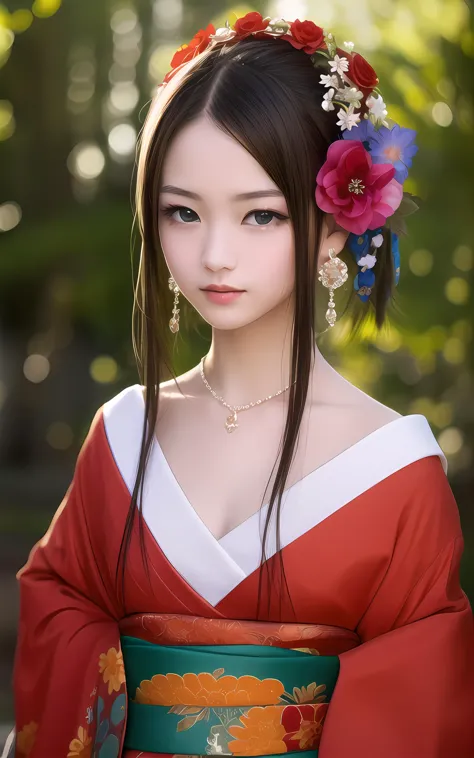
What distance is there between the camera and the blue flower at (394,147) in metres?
2.08

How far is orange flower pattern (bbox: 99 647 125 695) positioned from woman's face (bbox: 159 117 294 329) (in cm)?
65

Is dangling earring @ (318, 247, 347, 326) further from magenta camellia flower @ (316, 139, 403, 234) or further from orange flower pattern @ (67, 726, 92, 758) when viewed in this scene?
orange flower pattern @ (67, 726, 92, 758)

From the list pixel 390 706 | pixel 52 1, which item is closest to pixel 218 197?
pixel 390 706

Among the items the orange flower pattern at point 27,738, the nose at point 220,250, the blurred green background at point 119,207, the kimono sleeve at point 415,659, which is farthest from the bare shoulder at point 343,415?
the blurred green background at point 119,207

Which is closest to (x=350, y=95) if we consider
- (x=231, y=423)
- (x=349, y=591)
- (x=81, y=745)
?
(x=231, y=423)

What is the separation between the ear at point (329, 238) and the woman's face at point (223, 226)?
4.1 inches

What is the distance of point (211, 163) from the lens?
197 cm

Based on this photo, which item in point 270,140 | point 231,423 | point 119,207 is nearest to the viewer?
point 270,140

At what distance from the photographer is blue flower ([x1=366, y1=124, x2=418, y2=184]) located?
2.08 metres

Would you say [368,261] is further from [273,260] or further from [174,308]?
[174,308]

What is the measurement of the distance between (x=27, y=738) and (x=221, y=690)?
489 mm

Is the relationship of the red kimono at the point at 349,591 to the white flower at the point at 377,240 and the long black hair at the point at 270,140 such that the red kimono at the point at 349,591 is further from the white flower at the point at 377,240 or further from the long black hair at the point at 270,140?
the white flower at the point at 377,240

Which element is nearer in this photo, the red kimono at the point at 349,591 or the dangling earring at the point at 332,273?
the red kimono at the point at 349,591

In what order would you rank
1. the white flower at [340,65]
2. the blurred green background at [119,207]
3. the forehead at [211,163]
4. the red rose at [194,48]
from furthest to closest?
the blurred green background at [119,207]
the red rose at [194,48]
the white flower at [340,65]
the forehead at [211,163]
